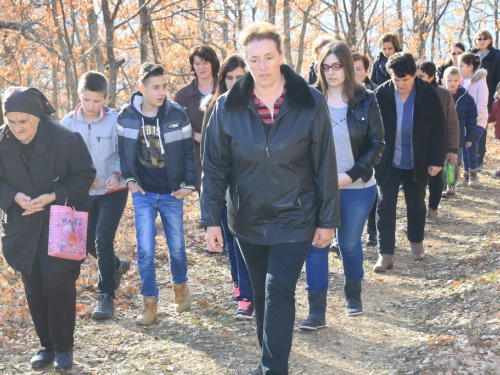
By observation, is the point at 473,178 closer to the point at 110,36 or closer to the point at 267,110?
the point at 110,36

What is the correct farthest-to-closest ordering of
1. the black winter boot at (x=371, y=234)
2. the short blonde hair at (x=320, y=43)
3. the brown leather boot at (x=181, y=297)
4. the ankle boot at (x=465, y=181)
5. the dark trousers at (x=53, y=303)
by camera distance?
1. the ankle boot at (x=465, y=181)
2. the black winter boot at (x=371, y=234)
3. the short blonde hair at (x=320, y=43)
4. the brown leather boot at (x=181, y=297)
5. the dark trousers at (x=53, y=303)

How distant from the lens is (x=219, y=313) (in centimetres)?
621

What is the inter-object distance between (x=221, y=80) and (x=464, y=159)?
25.7ft

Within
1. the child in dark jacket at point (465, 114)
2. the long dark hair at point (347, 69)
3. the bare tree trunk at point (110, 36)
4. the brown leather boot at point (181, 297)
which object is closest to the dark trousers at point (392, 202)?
the long dark hair at point (347, 69)

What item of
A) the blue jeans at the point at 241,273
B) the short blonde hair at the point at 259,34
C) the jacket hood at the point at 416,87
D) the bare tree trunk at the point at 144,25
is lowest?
the blue jeans at the point at 241,273

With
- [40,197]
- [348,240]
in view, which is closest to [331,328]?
[348,240]

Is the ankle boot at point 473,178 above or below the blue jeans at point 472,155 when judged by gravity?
below

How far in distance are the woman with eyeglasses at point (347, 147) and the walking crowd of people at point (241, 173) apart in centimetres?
1

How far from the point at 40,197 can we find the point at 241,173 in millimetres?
1691

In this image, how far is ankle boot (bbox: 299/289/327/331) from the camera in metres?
5.45

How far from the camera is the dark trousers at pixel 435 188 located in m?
9.27

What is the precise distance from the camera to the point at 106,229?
6.05m

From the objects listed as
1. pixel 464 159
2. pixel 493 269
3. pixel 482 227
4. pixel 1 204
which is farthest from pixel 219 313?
pixel 464 159

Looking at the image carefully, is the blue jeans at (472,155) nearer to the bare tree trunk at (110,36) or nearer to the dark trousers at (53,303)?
the bare tree trunk at (110,36)
